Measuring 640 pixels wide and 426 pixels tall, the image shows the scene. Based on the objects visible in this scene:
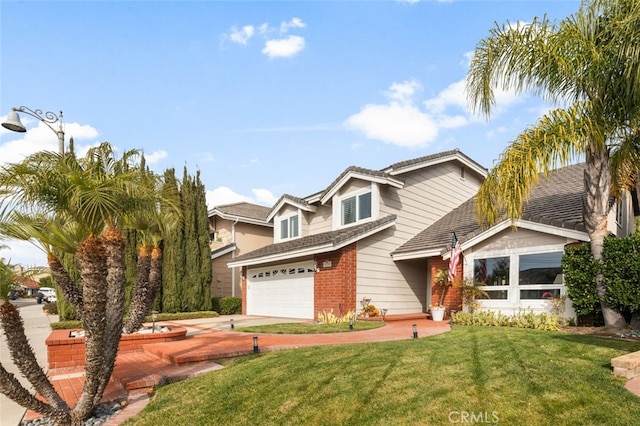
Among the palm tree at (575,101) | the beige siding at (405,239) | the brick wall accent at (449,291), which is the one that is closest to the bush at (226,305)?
the beige siding at (405,239)

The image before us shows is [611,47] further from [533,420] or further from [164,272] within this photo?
[164,272]

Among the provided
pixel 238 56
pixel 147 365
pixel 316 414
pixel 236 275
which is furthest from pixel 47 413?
pixel 236 275

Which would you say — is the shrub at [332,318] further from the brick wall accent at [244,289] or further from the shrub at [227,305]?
the shrub at [227,305]

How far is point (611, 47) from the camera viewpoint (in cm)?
872

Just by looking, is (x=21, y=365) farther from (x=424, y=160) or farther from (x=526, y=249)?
(x=424, y=160)

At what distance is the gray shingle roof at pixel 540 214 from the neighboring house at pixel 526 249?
0.09 feet

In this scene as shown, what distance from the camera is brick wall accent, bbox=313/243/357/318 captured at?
15.2m

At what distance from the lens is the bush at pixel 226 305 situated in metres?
22.8

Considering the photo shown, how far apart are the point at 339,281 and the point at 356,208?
377 centimetres

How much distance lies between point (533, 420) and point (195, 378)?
5.21 meters

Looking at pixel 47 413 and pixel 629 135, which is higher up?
pixel 629 135

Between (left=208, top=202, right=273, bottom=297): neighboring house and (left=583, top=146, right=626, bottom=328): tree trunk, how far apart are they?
19.3 meters

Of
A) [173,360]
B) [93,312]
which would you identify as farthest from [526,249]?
[93,312]

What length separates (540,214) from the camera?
43.3 feet
